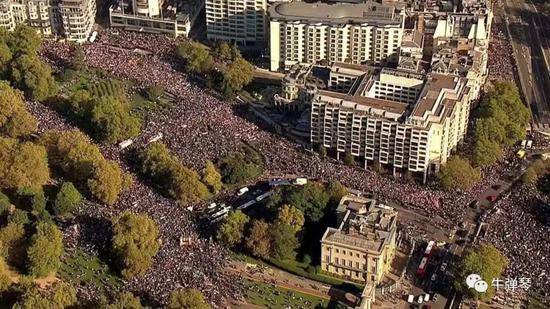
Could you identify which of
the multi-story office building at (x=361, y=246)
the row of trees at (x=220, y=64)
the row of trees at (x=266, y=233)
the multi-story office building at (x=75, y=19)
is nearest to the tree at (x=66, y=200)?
the row of trees at (x=266, y=233)

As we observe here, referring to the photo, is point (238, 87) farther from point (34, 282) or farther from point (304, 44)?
point (34, 282)

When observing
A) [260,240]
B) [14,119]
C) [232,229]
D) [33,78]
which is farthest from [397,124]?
[33,78]

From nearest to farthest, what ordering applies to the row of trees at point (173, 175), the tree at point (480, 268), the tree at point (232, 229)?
the tree at point (480, 268)
the tree at point (232, 229)
the row of trees at point (173, 175)

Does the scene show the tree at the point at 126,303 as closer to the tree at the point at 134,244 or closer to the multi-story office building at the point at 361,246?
the tree at the point at 134,244

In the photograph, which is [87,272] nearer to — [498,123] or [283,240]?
[283,240]

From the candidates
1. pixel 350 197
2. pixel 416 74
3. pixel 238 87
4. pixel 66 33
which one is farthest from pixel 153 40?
pixel 350 197

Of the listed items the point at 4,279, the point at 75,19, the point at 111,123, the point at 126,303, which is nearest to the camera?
the point at 126,303

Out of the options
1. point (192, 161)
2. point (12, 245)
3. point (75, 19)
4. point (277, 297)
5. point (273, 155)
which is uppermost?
point (75, 19)

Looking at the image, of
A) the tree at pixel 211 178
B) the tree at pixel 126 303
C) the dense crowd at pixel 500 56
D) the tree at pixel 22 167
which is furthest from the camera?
the dense crowd at pixel 500 56
